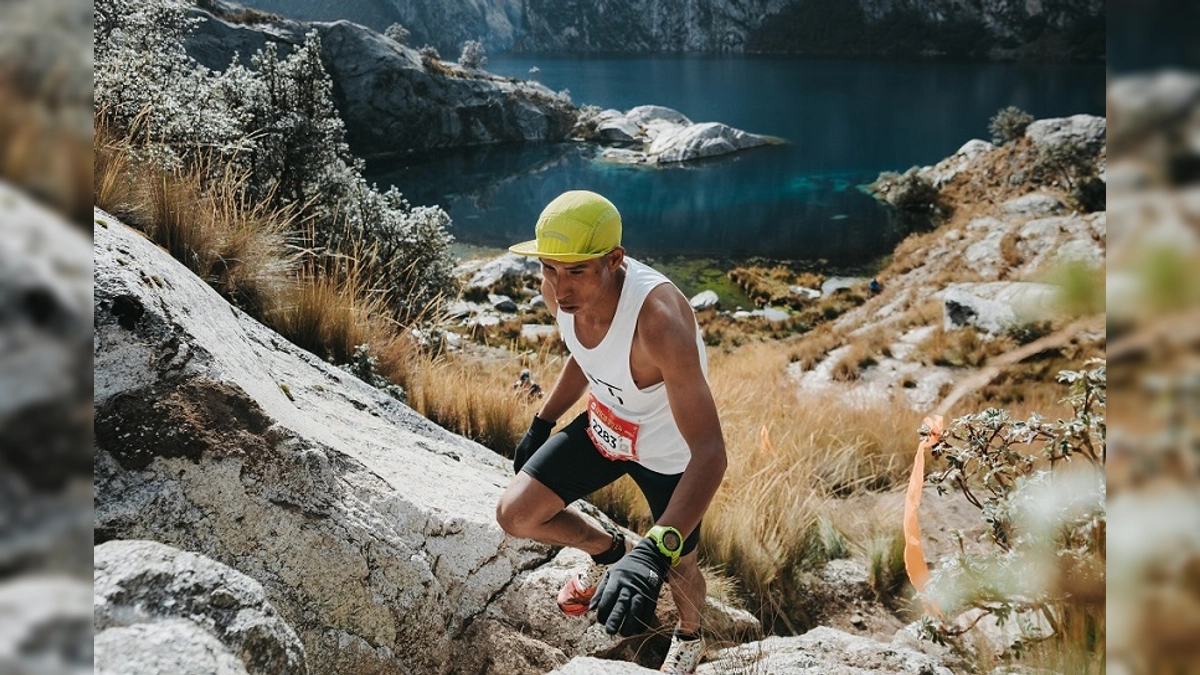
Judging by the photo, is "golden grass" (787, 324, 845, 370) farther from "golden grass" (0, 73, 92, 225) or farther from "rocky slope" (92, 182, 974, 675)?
"golden grass" (0, 73, 92, 225)

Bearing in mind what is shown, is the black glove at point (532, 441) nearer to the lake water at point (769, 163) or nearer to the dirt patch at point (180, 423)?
the dirt patch at point (180, 423)

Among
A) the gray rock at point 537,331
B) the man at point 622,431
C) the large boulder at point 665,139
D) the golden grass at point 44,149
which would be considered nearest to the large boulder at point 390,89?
the large boulder at point 665,139

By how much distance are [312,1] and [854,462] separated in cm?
9773

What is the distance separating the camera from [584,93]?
56906 millimetres

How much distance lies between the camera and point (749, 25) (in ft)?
278

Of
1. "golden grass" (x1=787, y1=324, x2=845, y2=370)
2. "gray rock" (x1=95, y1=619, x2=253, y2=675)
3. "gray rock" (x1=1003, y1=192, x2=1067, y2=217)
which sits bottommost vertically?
"golden grass" (x1=787, y1=324, x2=845, y2=370)

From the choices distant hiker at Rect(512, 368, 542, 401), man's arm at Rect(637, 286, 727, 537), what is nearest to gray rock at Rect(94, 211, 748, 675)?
man's arm at Rect(637, 286, 727, 537)

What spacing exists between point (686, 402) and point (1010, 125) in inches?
1512

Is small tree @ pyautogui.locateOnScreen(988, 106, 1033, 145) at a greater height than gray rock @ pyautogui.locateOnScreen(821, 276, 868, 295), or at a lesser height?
greater

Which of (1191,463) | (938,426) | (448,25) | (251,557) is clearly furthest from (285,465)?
(448,25)

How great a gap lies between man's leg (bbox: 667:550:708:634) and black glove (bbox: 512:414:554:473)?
30.3 inches

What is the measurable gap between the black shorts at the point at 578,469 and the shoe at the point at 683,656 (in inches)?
14.8

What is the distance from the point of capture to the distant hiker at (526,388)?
498 cm

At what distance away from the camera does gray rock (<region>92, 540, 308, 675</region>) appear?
3.99 feet
